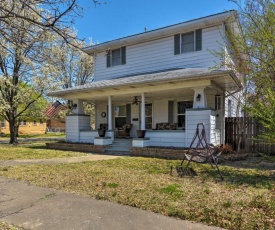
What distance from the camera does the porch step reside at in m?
11.7

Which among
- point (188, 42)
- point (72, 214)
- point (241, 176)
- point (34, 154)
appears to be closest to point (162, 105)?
point (188, 42)

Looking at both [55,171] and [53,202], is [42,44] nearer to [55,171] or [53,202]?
[53,202]

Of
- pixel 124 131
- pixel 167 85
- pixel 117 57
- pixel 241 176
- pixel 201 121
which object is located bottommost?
pixel 241 176

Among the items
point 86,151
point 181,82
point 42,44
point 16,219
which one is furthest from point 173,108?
point 16,219

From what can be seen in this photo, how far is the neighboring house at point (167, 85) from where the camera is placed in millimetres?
10062

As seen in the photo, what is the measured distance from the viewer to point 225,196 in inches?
Result: 177

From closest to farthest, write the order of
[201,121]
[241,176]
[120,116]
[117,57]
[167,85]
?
[241,176] < [201,121] < [167,85] < [117,57] < [120,116]

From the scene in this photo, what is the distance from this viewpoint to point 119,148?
1209 cm

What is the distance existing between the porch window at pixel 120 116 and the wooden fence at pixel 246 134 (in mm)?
6466

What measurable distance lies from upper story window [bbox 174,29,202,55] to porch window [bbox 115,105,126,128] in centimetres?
510

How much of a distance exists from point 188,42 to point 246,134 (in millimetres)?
5463

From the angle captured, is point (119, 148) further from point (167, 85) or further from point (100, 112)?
point (100, 112)

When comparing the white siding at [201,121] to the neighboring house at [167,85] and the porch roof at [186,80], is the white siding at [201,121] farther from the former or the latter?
the porch roof at [186,80]

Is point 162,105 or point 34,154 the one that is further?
point 162,105
